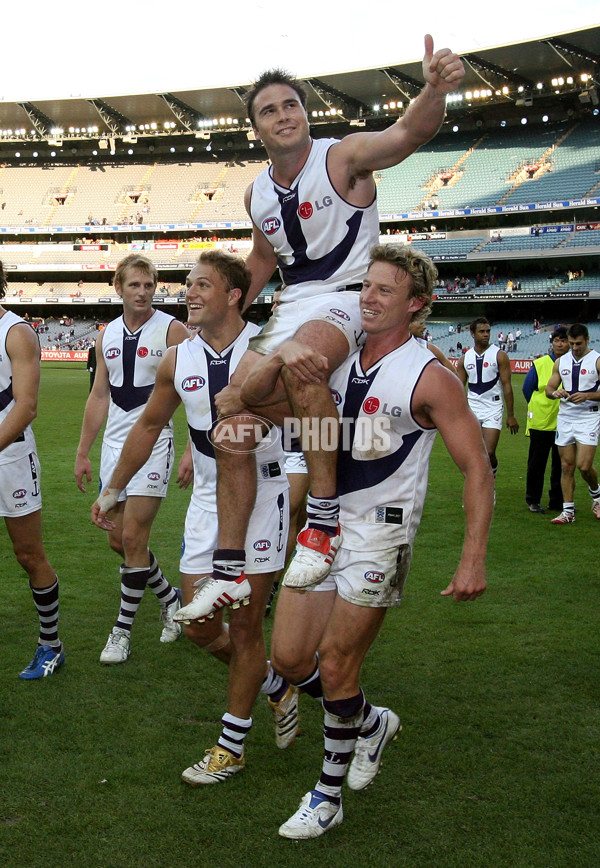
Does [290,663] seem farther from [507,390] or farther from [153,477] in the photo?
[507,390]

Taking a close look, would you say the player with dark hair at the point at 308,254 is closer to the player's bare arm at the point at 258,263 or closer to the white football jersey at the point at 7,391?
the player's bare arm at the point at 258,263

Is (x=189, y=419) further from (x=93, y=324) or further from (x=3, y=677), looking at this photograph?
(x=93, y=324)

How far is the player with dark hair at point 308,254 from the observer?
3.47 metres

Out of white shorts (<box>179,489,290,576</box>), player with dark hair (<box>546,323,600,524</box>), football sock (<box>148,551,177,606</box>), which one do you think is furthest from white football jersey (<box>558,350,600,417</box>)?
white shorts (<box>179,489,290,576</box>)

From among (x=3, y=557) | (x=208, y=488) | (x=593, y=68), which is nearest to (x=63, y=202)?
(x=593, y=68)

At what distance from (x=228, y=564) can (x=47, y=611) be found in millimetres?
1877

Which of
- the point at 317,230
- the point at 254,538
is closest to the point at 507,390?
the point at 317,230

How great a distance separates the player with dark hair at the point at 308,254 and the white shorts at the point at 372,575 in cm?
12

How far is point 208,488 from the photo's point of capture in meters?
4.39

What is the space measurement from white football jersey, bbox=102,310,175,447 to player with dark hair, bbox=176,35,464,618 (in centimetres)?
203

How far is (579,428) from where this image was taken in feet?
33.9

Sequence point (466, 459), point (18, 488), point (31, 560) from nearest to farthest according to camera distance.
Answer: point (466, 459), point (18, 488), point (31, 560)

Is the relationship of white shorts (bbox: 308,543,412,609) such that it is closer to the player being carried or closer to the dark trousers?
the player being carried

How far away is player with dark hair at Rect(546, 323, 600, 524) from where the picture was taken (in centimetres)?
1015
